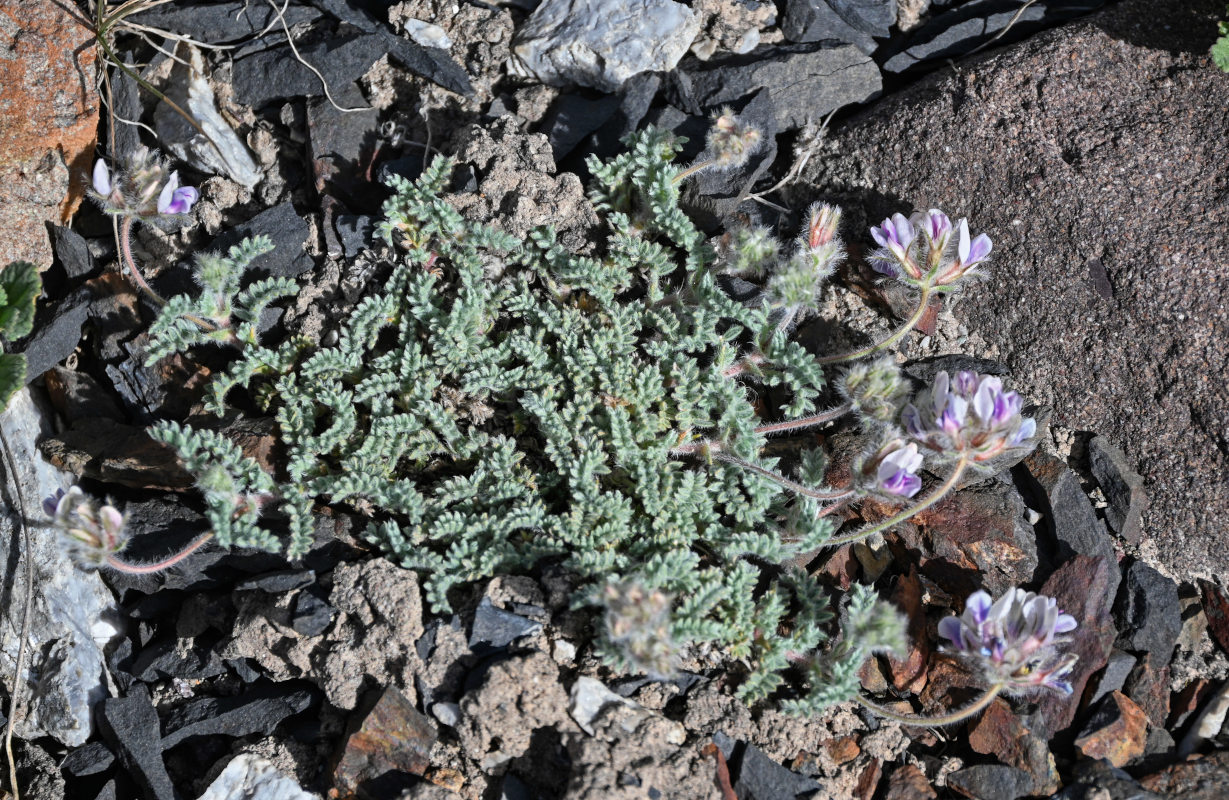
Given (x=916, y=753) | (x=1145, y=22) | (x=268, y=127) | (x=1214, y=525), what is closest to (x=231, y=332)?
(x=268, y=127)

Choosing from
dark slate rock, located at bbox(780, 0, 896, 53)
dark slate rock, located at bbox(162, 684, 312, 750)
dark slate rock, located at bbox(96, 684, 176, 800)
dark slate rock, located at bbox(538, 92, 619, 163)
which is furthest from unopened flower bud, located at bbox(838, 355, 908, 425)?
dark slate rock, located at bbox(96, 684, 176, 800)

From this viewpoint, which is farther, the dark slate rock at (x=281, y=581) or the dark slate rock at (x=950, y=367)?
the dark slate rock at (x=950, y=367)

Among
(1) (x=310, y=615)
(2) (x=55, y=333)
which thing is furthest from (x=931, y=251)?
(2) (x=55, y=333)

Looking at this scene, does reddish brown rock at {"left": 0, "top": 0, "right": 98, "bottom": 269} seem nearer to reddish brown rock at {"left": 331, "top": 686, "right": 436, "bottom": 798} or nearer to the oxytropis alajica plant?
the oxytropis alajica plant

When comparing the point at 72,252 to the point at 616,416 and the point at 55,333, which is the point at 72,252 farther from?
the point at 616,416

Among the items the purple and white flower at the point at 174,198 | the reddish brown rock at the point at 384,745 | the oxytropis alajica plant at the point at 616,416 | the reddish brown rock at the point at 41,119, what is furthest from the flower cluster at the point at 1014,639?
the reddish brown rock at the point at 41,119

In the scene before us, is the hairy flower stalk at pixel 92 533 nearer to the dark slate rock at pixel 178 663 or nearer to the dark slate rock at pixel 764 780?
the dark slate rock at pixel 178 663
